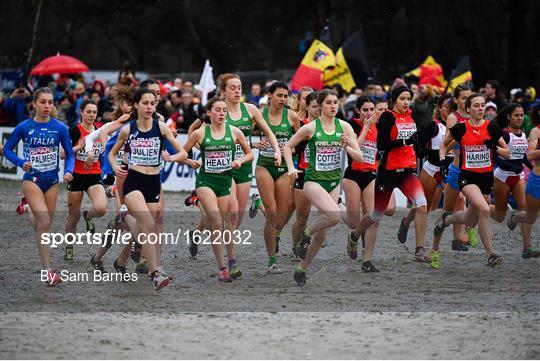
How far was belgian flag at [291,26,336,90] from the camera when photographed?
71.8ft

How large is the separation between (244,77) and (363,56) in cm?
1405

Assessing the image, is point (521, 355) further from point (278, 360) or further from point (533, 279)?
point (533, 279)

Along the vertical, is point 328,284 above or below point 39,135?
below

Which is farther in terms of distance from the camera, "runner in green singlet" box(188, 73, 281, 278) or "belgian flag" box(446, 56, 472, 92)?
"belgian flag" box(446, 56, 472, 92)

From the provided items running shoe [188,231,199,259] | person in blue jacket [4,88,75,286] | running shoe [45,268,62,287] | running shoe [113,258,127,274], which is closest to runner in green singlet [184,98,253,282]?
running shoe [113,258,127,274]

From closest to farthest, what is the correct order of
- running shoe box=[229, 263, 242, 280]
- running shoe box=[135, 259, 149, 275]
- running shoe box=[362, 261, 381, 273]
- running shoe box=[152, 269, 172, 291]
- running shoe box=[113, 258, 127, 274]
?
running shoe box=[152, 269, 172, 291] < running shoe box=[229, 263, 242, 280] < running shoe box=[113, 258, 127, 274] < running shoe box=[135, 259, 149, 275] < running shoe box=[362, 261, 381, 273]

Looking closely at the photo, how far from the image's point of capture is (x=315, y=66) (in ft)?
72.1

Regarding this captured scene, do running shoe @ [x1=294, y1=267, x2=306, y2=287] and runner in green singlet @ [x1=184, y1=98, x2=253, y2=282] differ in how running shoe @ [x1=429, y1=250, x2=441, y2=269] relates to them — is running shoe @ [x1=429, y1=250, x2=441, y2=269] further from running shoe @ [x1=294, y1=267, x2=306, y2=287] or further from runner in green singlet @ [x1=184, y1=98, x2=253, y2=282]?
runner in green singlet @ [x1=184, y1=98, x2=253, y2=282]

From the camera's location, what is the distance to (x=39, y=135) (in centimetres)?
1162

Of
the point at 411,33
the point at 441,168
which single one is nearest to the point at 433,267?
the point at 441,168

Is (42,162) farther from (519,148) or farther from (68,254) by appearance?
(519,148)

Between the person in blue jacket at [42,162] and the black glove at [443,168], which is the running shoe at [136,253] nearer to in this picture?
the person in blue jacket at [42,162]

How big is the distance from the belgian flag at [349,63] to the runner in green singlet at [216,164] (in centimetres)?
1117

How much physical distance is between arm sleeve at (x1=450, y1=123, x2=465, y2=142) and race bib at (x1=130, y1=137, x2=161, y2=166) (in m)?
3.63
